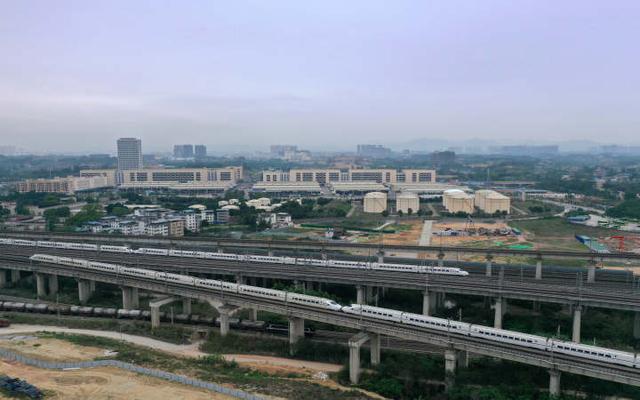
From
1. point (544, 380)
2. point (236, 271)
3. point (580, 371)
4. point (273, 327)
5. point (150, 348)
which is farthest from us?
point (236, 271)

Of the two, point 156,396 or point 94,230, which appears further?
point 94,230

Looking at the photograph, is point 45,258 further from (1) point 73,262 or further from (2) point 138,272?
(2) point 138,272

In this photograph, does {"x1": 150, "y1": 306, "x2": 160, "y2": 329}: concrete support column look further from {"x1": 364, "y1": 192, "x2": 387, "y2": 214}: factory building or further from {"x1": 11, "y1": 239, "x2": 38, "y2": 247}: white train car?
{"x1": 364, "y1": 192, "x2": 387, "y2": 214}: factory building

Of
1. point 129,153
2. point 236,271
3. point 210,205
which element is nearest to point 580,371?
point 236,271

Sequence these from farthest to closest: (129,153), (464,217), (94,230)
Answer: (129,153), (464,217), (94,230)

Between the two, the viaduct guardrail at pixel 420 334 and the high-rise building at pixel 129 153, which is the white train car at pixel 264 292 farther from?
the high-rise building at pixel 129 153

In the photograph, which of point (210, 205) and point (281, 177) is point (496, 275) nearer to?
point (210, 205)

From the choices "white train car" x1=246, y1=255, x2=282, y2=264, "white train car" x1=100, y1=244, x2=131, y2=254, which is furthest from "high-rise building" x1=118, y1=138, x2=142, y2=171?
"white train car" x1=246, y1=255, x2=282, y2=264
